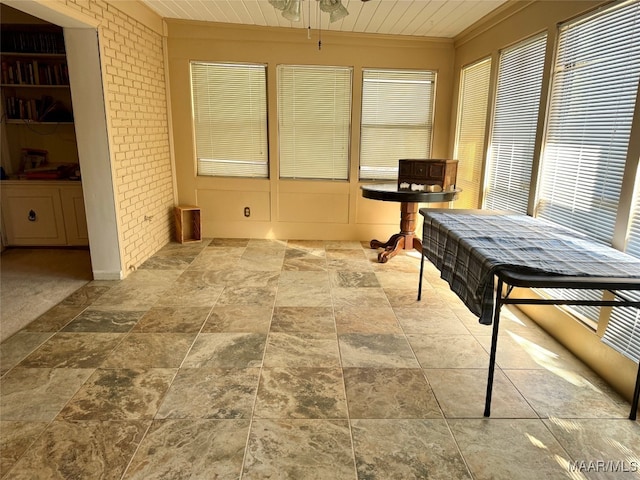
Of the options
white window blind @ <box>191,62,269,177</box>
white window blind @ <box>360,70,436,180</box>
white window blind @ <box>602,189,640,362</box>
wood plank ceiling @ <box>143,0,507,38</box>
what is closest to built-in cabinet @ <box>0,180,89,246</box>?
white window blind @ <box>191,62,269,177</box>

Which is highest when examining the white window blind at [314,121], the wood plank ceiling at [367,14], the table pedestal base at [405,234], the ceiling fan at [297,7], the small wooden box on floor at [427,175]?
the wood plank ceiling at [367,14]

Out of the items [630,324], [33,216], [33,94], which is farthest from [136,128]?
[630,324]

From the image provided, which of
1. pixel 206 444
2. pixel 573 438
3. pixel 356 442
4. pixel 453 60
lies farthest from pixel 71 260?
pixel 453 60

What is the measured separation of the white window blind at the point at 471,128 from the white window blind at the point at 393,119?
44 centimetres

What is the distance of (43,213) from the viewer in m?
4.59

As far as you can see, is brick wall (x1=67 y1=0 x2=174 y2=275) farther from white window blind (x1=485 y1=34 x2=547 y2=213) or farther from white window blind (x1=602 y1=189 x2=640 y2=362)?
white window blind (x1=602 y1=189 x2=640 y2=362)

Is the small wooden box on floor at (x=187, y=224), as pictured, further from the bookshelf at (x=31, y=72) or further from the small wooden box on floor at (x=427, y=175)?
the small wooden box on floor at (x=427, y=175)

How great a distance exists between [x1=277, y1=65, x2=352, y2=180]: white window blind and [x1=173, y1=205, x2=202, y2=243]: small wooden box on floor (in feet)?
4.03

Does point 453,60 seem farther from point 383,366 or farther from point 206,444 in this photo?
point 206,444

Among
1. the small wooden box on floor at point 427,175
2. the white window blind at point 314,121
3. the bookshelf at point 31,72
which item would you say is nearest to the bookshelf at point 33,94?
the bookshelf at point 31,72

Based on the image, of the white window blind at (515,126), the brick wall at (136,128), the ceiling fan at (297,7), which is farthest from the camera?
the brick wall at (136,128)

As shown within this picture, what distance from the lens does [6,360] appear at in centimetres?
245

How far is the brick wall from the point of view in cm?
358

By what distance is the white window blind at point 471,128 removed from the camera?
4238mm
